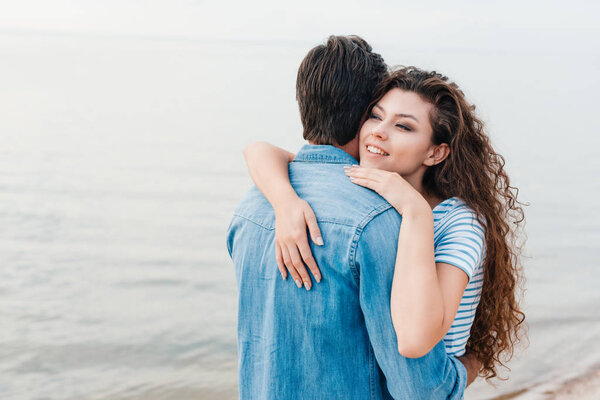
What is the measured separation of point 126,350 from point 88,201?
15.4ft

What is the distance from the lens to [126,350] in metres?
5.79

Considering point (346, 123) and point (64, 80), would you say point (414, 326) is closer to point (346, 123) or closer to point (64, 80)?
point (346, 123)

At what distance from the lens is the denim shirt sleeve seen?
5.40 ft

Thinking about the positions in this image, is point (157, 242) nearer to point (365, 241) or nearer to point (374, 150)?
point (374, 150)

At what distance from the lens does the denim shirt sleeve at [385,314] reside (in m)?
1.65

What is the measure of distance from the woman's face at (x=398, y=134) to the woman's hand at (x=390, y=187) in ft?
0.68

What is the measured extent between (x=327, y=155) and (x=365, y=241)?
1.18ft

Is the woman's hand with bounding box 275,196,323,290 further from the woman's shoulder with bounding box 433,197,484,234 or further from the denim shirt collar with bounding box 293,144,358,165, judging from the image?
the woman's shoulder with bounding box 433,197,484,234

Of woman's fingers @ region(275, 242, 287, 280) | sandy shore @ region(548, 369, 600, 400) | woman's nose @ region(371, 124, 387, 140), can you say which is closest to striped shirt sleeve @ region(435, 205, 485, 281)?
woman's nose @ region(371, 124, 387, 140)

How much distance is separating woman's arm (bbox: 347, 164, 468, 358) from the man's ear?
43 centimetres

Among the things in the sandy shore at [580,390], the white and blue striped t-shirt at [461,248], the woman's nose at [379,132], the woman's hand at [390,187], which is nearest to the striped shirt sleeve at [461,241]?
the white and blue striped t-shirt at [461,248]

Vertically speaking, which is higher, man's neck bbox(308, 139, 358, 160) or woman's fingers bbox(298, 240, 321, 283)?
man's neck bbox(308, 139, 358, 160)

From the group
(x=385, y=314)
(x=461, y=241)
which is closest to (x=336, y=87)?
(x=461, y=241)

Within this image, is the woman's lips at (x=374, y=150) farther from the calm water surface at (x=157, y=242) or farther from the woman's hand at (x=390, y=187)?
the calm water surface at (x=157, y=242)
